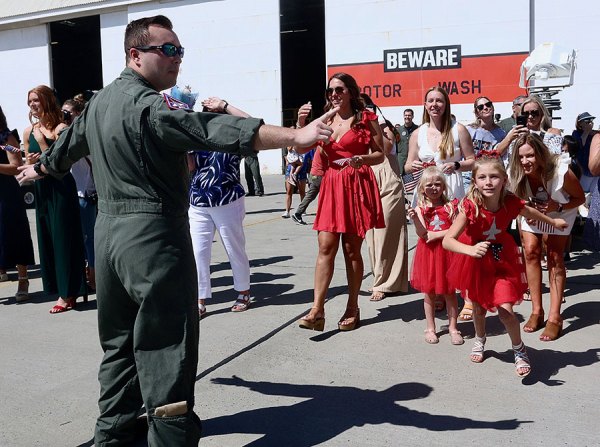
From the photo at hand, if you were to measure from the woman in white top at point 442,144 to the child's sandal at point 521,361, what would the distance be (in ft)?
5.55

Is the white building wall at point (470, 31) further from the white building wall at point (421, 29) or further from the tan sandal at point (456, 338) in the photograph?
the tan sandal at point (456, 338)

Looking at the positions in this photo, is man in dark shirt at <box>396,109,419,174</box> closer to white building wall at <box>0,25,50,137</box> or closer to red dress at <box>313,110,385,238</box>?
red dress at <box>313,110,385,238</box>

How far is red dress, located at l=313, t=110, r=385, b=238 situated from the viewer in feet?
17.3

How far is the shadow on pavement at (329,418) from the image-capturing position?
3.64m

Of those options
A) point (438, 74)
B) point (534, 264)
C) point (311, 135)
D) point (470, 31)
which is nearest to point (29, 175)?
point (311, 135)

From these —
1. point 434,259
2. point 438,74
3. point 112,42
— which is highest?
point 112,42

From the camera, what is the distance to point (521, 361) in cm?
433

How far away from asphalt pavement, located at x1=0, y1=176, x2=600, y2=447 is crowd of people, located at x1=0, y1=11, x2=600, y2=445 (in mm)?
196

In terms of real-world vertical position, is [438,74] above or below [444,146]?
above

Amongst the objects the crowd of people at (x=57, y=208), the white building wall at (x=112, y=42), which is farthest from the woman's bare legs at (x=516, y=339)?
the white building wall at (x=112, y=42)

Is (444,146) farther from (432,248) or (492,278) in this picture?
(492,278)

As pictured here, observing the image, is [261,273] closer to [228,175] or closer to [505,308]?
[228,175]

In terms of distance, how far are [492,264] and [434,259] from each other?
703mm

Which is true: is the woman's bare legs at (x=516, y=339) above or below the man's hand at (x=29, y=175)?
below
